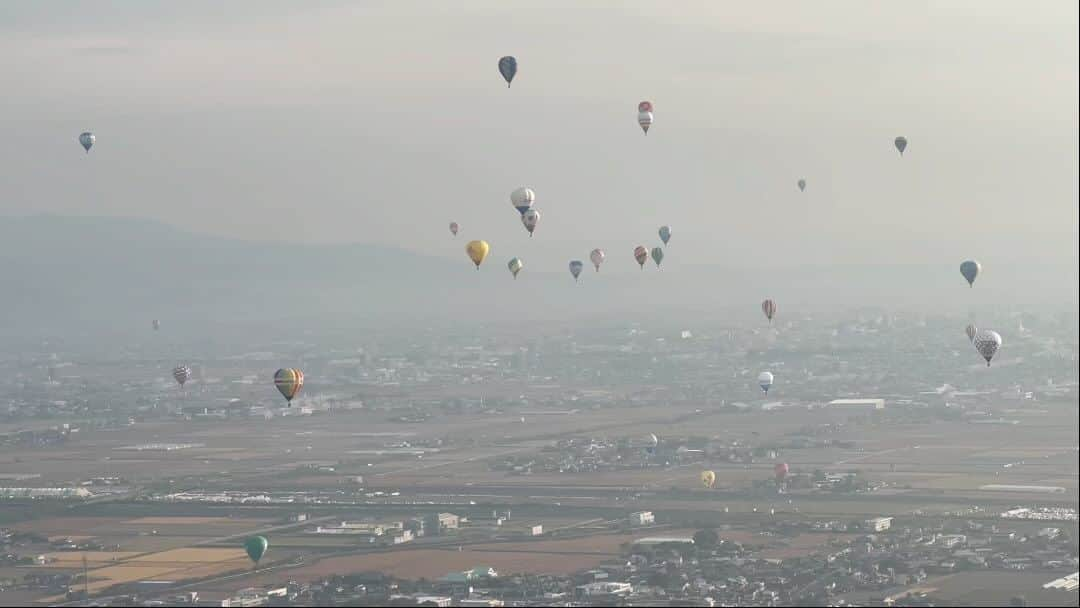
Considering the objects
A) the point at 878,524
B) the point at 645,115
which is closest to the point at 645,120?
the point at 645,115

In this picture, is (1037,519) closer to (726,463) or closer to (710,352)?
(726,463)

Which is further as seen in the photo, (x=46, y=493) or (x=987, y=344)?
(x=46, y=493)

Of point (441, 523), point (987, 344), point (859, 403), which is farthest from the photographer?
point (859, 403)

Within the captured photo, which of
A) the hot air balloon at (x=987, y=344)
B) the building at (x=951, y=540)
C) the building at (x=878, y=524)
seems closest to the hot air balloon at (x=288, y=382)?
the building at (x=878, y=524)

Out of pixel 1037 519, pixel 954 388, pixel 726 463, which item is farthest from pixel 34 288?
pixel 1037 519

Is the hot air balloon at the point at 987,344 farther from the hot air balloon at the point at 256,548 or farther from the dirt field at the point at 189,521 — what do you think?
the hot air balloon at the point at 256,548

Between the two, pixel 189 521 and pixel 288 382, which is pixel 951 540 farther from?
pixel 288 382
